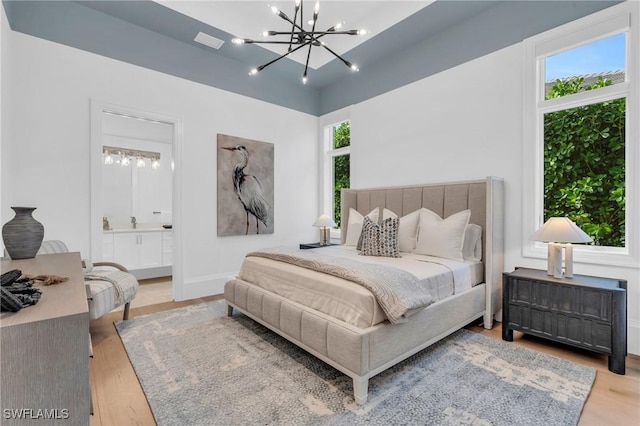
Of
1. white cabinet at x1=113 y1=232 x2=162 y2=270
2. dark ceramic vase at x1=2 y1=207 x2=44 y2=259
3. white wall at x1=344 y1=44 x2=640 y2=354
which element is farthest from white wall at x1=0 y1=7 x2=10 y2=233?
white wall at x1=344 y1=44 x2=640 y2=354

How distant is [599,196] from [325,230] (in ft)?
10.6

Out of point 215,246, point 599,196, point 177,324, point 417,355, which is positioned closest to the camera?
point 417,355

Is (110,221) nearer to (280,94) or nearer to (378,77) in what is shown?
(280,94)

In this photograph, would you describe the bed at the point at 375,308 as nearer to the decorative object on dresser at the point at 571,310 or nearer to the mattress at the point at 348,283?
the mattress at the point at 348,283

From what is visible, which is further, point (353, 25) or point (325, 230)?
point (325, 230)

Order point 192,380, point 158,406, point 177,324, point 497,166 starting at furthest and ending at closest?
1. point 497,166
2. point 177,324
3. point 192,380
4. point 158,406

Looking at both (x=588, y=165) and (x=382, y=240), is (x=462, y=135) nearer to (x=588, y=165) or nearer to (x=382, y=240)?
(x=588, y=165)

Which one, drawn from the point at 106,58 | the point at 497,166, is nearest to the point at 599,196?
the point at 497,166

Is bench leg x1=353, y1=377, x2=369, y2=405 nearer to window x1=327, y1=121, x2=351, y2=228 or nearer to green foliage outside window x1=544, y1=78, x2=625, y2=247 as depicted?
green foliage outside window x1=544, y1=78, x2=625, y2=247

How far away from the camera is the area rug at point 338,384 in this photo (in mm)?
1692

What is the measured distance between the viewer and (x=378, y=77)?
4.45 metres

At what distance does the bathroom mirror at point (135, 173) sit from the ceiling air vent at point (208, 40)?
1.92 metres

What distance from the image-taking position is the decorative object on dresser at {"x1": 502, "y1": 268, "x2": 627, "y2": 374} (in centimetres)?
214

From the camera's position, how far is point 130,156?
18.1 feet
